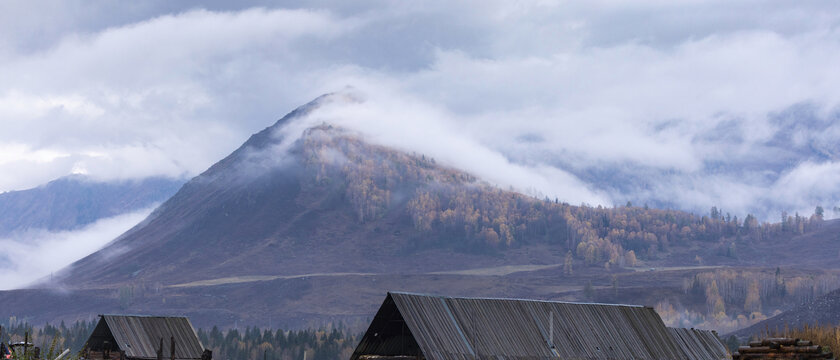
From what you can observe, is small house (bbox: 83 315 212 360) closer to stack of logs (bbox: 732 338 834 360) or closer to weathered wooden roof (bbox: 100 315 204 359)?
weathered wooden roof (bbox: 100 315 204 359)

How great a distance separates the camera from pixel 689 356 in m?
84.2

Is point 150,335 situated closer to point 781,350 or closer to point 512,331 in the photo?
point 512,331

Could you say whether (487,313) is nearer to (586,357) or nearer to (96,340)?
(586,357)

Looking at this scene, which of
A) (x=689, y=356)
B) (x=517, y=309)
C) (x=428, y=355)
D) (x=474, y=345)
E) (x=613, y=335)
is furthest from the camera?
(x=689, y=356)

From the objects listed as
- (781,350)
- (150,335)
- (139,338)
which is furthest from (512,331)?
(781,350)

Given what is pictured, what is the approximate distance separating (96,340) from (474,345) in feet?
108

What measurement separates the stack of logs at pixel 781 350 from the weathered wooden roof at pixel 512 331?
2694cm

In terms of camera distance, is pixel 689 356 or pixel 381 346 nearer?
pixel 381 346

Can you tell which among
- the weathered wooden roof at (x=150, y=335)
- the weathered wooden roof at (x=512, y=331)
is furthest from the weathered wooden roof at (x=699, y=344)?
the weathered wooden roof at (x=150, y=335)

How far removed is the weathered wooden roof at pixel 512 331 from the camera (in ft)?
218

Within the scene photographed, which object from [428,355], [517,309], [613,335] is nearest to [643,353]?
[613,335]

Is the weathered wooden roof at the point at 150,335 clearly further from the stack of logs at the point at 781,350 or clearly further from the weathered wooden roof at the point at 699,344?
the stack of logs at the point at 781,350

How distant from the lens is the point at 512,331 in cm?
7175

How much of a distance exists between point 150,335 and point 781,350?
191 ft
